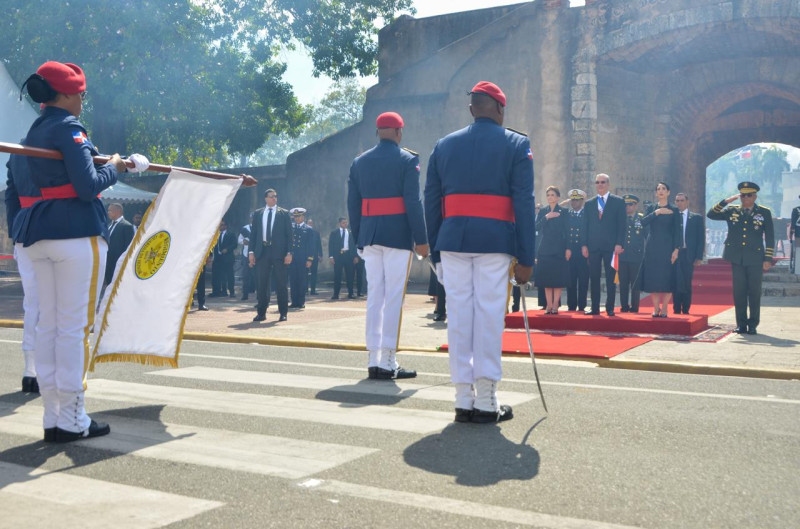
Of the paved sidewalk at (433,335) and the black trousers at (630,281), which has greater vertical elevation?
the black trousers at (630,281)

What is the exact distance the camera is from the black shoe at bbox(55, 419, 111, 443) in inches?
199

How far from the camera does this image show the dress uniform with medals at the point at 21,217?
5.25 metres

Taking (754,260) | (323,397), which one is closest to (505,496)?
(323,397)

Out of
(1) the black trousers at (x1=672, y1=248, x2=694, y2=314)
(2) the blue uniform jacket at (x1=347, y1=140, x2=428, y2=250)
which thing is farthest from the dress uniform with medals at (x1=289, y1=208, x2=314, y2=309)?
(2) the blue uniform jacket at (x1=347, y1=140, x2=428, y2=250)

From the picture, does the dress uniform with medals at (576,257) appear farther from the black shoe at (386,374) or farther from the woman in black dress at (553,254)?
the black shoe at (386,374)

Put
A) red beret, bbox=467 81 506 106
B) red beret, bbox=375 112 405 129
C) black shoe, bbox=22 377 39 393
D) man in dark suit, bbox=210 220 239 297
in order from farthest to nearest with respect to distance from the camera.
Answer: man in dark suit, bbox=210 220 239 297, red beret, bbox=375 112 405 129, black shoe, bbox=22 377 39 393, red beret, bbox=467 81 506 106

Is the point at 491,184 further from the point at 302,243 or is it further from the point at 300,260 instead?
the point at 302,243

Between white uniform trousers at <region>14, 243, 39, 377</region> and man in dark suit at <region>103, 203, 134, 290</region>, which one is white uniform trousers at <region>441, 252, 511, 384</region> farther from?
man in dark suit at <region>103, 203, 134, 290</region>

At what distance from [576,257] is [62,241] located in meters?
9.49

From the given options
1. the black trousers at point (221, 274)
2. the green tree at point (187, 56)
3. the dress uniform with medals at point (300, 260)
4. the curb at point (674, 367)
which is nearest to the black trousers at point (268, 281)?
the dress uniform with medals at point (300, 260)

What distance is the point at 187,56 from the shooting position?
27641mm

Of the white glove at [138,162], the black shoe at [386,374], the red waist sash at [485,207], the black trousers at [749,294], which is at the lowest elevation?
the black shoe at [386,374]

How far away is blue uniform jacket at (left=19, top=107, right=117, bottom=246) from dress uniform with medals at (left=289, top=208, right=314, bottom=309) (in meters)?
11.5

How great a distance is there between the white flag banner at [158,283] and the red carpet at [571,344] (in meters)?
3.95
